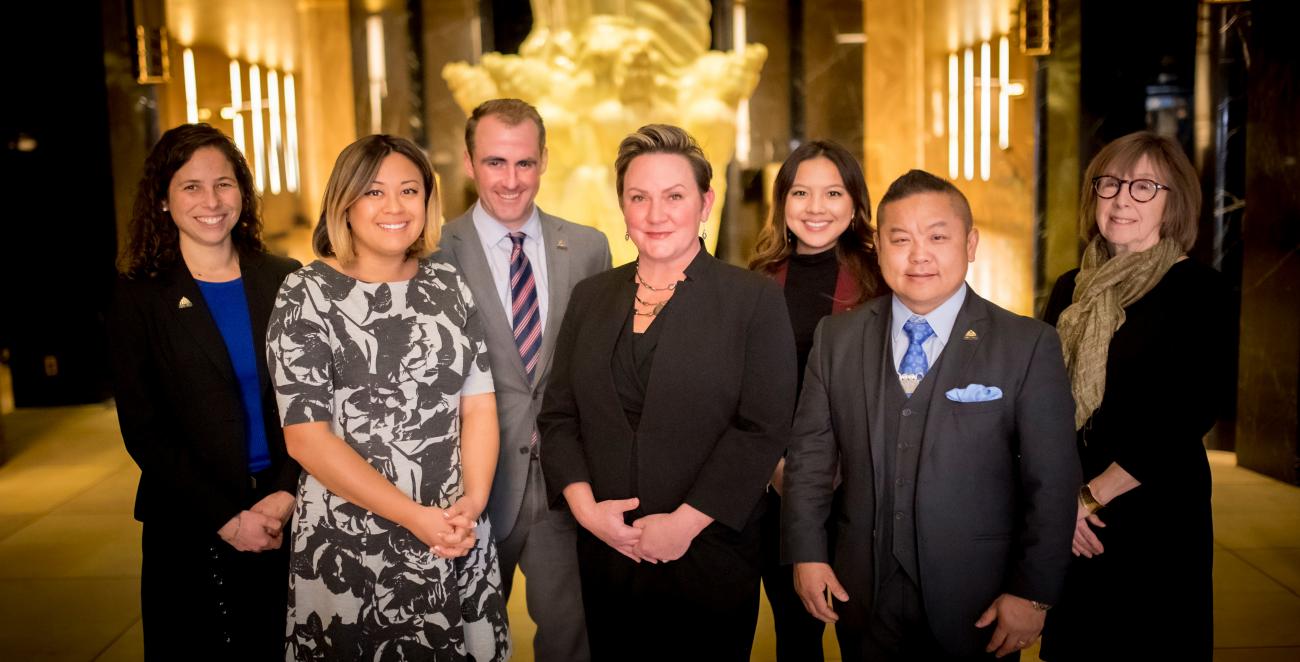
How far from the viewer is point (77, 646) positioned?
10.4 feet

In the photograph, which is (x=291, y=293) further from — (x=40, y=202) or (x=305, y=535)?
(x=40, y=202)

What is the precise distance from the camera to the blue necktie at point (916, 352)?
1978mm

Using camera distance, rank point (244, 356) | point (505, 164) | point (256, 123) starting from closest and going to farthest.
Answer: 1. point (244, 356)
2. point (505, 164)
3. point (256, 123)

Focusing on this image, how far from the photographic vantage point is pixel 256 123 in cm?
718

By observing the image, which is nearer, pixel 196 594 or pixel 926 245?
pixel 926 245

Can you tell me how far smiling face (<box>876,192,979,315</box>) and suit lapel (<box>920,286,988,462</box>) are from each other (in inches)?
2.6

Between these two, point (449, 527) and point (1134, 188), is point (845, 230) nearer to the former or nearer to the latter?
point (1134, 188)

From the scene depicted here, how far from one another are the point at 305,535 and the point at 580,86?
4.78 m

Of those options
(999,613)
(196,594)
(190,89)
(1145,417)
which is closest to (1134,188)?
(1145,417)

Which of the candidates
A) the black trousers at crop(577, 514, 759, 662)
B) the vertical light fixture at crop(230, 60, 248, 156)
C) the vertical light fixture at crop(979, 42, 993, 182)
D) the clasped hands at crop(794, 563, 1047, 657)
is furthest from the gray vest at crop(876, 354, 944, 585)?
the vertical light fixture at crop(230, 60, 248, 156)

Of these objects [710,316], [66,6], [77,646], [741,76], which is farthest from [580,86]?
[710,316]

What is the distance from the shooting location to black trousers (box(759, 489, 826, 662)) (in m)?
2.49

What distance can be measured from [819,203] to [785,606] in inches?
38.3

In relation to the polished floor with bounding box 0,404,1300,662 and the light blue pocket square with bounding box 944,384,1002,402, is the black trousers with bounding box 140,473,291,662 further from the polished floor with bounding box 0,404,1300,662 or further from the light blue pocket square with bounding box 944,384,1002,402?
the light blue pocket square with bounding box 944,384,1002,402
